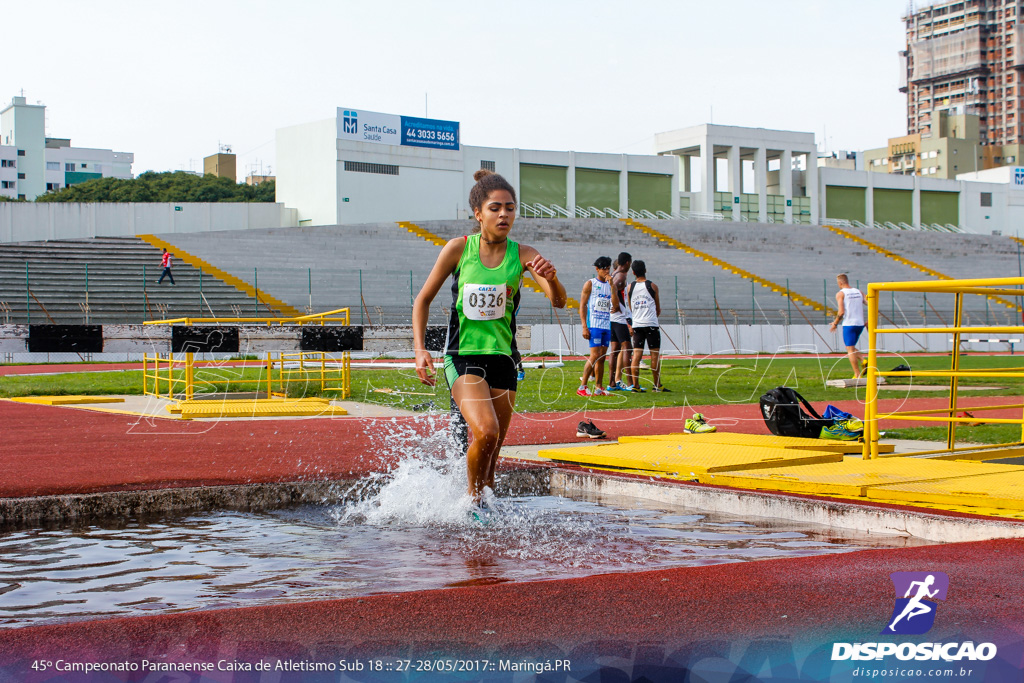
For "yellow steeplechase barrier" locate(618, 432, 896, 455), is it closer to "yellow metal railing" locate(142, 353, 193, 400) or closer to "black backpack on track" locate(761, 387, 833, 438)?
"black backpack on track" locate(761, 387, 833, 438)

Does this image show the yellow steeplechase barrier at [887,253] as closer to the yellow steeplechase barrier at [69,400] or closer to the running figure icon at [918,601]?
the yellow steeplechase barrier at [69,400]

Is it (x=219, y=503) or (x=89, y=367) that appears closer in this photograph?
(x=219, y=503)

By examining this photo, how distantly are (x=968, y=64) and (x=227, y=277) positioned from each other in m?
159

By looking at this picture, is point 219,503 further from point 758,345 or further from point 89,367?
point 758,345

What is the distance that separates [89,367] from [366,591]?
2376 centimetres

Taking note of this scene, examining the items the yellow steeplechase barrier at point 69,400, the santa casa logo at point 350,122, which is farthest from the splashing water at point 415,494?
the santa casa logo at point 350,122

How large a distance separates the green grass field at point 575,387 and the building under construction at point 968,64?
5896 inches

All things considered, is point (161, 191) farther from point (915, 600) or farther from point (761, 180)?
point (915, 600)

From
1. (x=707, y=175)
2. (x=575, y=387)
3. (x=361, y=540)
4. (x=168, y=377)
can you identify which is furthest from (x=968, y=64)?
(x=361, y=540)

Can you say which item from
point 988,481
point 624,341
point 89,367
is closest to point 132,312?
point 89,367

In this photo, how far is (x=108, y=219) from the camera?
46312mm

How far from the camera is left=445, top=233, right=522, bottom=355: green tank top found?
16.1 ft

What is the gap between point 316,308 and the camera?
1298 inches

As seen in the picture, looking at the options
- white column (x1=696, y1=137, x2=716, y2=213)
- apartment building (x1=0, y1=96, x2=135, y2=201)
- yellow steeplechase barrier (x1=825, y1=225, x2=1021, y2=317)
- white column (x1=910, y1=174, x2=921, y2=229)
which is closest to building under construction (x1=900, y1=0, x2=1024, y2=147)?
white column (x1=910, y1=174, x2=921, y2=229)
